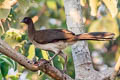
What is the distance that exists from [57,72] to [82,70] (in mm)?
574

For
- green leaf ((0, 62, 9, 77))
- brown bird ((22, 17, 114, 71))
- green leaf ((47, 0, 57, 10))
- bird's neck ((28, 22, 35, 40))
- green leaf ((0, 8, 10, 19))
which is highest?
green leaf ((0, 8, 10, 19))

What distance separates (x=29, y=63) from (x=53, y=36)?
0.78 metres

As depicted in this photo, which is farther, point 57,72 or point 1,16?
point 1,16

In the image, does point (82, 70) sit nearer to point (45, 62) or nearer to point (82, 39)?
point (82, 39)

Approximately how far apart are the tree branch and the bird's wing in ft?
1.58

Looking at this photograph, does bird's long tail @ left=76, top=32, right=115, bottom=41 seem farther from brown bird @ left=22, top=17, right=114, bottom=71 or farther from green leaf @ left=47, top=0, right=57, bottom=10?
green leaf @ left=47, top=0, right=57, bottom=10

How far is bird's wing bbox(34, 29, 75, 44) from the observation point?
13.8ft

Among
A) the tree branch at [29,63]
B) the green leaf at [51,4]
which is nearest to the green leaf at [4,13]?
the tree branch at [29,63]

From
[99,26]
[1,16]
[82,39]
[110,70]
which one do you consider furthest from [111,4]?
[99,26]

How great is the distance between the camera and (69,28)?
14.6 feet

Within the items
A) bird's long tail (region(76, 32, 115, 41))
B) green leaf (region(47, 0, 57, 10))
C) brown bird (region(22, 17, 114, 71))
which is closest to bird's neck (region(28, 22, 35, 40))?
brown bird (region(22, 17, 114, 71))

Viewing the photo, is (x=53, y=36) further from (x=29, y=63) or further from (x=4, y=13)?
(x=29, y=63)

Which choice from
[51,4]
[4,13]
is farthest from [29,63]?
[51,4]

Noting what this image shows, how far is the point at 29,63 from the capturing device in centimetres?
356
